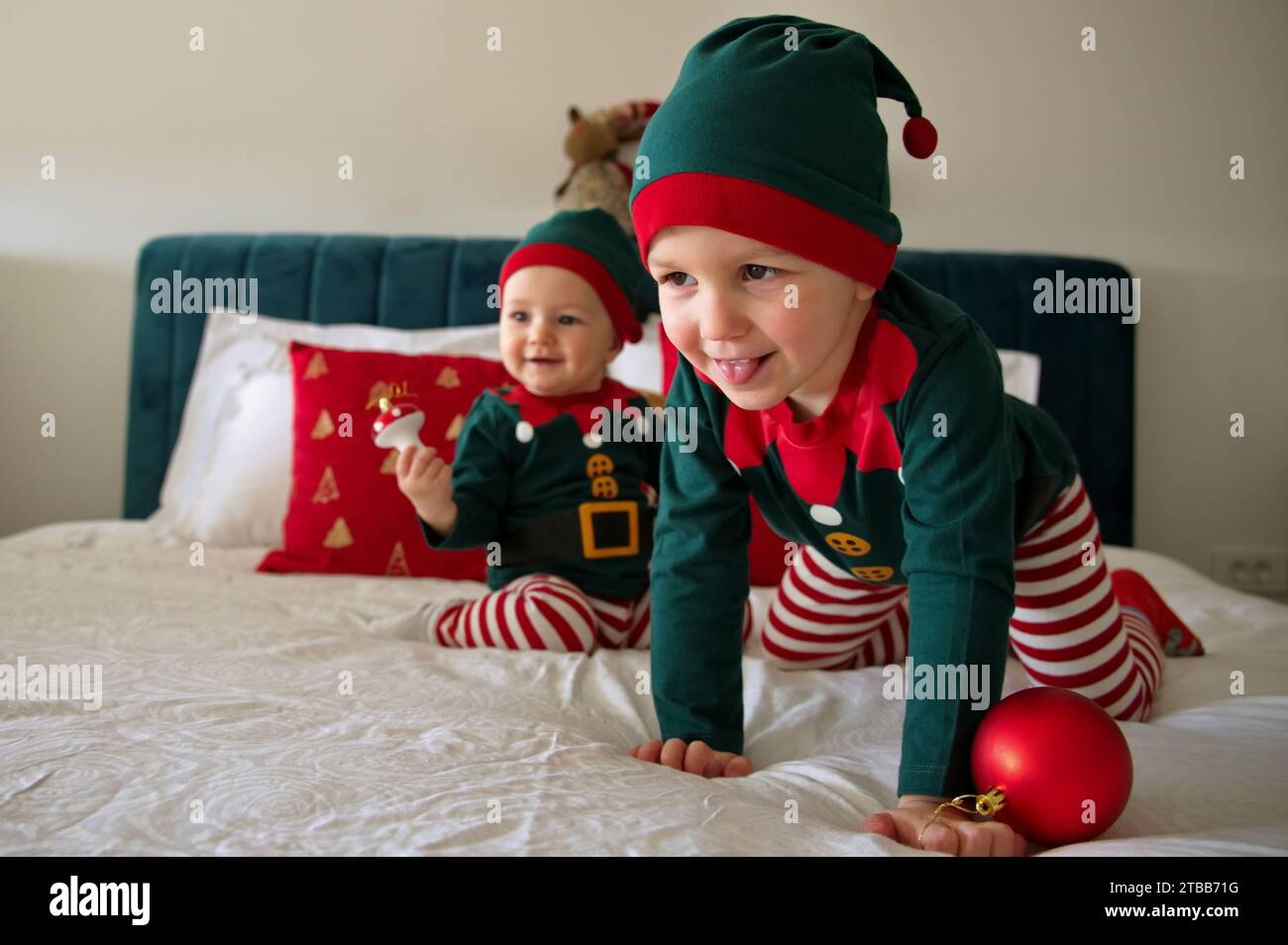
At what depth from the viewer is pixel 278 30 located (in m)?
2.60

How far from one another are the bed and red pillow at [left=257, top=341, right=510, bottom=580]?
0.06 m

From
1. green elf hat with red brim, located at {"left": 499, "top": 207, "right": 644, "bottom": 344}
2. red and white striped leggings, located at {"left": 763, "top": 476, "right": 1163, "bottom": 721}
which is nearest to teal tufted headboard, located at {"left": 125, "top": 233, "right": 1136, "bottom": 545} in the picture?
green elf hat with red brim, located at {"left": 499, "top": 207, "right": 644, "bottom": 344}

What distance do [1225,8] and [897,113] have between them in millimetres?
792

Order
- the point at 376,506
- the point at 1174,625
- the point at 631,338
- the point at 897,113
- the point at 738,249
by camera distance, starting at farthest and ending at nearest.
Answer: the point at 897,113, the point at 376,506, the point at 631,338, the point at 1174,625, the point at 738,249

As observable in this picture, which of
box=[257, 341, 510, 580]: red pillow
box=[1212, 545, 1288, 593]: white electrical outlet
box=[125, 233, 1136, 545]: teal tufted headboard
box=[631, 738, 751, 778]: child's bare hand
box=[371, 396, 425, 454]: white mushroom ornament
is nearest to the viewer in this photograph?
box=[631, 738, 751, 778]: child's bare hand

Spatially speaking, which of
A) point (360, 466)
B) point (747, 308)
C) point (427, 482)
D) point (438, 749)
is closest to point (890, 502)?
point (747, 308)

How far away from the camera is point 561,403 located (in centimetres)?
158

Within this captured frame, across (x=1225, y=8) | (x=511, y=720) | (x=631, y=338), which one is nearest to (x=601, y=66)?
(x=631, y=338)

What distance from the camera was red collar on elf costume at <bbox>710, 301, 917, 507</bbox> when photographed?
0.96m

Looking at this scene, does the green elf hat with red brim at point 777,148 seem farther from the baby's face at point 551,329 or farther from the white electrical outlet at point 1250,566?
the white electrical outlet at point 1250,566

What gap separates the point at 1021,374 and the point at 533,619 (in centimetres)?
→ 127

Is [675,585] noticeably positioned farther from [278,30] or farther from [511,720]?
[278,30]

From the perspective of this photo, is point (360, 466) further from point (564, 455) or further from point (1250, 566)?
point (1250, 566)

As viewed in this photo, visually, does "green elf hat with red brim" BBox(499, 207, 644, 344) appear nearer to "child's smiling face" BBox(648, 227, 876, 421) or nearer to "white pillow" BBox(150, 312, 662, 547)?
"white pillow" BBox(150, 312, 662, 547)
